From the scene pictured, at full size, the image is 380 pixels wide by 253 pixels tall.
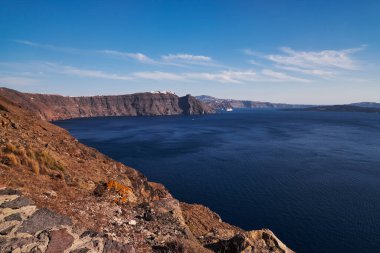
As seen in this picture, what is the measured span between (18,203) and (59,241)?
2992 millimetres

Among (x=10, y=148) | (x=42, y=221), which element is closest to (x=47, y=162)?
(x=10, y=148)

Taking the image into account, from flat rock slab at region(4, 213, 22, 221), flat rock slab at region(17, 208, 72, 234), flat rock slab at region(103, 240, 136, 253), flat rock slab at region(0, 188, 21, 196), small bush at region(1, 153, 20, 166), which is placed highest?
small bush at region(1, 153, 20, 166)

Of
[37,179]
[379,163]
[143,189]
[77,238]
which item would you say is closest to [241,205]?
[143,189]

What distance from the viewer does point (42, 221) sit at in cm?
1000

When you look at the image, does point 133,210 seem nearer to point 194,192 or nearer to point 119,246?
point 119,246

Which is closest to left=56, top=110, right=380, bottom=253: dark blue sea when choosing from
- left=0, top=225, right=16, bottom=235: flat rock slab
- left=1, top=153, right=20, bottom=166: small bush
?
left=1, top=153, right=20, bottom=166: small bush

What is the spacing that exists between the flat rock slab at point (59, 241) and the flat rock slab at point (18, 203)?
2249 millimetres

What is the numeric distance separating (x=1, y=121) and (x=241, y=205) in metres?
31.1

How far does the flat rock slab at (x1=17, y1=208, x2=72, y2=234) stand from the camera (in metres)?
9.42

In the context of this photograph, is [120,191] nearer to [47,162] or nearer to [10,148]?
[47,162]

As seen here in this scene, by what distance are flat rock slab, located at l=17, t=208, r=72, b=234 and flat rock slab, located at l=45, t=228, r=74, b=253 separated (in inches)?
→ 23.0

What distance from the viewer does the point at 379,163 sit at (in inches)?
2520

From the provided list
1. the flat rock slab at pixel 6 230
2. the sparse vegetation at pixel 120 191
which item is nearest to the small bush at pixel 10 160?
the sparse vegetation at pixel 120 191

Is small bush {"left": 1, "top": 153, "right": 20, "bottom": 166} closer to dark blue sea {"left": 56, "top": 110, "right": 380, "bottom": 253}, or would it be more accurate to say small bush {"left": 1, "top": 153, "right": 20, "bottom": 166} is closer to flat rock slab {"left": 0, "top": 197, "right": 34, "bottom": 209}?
flat rock slab {"left": 0, "top": 197, "right": 34, "bottom": 209}
